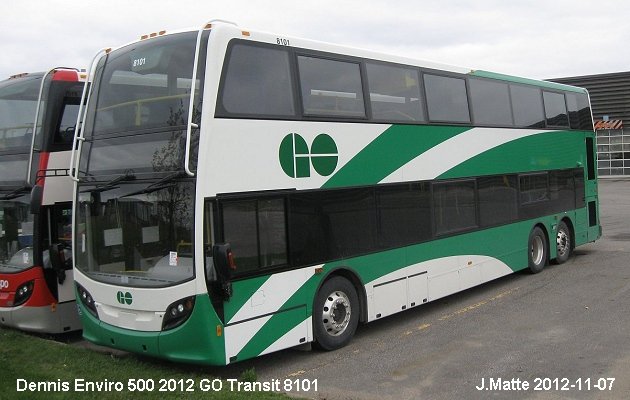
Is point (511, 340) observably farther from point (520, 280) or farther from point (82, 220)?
point (82, 220)

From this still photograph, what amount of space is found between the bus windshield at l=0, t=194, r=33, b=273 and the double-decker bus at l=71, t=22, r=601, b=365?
1.34 metres

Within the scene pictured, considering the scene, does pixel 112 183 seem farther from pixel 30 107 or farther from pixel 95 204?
pixel 30 107

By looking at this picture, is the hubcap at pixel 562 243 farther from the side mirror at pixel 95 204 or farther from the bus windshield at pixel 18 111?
the bus windshield at pixel 18 111

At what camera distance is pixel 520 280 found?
12102 millimetres

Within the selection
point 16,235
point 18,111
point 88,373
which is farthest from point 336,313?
point 18,111

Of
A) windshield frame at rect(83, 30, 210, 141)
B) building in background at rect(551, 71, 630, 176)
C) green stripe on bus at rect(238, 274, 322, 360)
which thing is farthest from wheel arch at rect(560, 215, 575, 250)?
building in background at rect(551, 71, 630, 176)

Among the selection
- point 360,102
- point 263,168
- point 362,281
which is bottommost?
point 362,281

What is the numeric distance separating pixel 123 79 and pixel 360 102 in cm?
301

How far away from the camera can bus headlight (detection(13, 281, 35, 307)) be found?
8.29 m

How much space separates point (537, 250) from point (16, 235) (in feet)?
31.8

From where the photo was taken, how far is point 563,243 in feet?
45.3

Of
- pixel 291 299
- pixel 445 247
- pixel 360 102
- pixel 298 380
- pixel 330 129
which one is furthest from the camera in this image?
pixel 445 247

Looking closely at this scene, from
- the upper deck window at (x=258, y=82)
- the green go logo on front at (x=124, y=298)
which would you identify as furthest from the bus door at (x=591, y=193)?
the green go logo on front at (x=124, y=298)

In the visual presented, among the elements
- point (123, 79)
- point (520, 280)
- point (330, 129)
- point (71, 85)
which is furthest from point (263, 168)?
point (520, 280)
